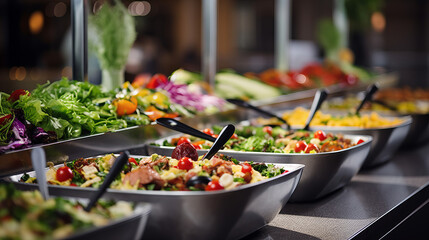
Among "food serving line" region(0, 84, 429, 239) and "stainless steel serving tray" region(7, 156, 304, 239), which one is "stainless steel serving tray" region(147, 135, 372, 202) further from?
"stainless steel serving tray" region(7, 156, 304, 239)

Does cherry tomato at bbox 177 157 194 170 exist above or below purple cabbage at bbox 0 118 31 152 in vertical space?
below

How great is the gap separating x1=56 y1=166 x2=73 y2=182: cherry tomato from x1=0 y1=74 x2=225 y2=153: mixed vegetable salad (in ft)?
0.68

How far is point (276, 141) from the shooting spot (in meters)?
2.14

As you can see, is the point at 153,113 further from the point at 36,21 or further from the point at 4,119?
the point at 36,21

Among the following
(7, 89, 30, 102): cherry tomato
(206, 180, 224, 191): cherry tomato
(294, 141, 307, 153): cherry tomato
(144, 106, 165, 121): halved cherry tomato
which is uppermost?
(7, 89, 30, 102): cherry tomato

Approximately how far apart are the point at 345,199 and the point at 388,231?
0.77 feet

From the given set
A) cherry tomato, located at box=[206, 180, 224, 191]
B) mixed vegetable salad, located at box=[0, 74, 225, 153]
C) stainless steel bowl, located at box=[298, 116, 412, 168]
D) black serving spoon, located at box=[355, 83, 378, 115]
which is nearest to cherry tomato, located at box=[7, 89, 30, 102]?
mixed vegetable salad, located at box=[0, 74, 225, 153]

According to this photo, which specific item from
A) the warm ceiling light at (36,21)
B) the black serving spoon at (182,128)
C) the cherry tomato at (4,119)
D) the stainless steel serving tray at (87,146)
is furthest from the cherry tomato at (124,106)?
the warm ceiling light at (36,21)

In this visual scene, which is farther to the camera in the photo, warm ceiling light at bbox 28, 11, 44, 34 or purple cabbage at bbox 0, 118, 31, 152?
warm ceiling light at bbox 28, 11, 44, 34

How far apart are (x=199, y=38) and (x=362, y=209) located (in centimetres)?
889

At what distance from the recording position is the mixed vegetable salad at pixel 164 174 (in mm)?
1343

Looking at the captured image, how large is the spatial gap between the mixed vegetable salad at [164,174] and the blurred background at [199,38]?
4.53 metres

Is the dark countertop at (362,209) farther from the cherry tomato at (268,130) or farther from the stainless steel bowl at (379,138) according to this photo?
the cherry tomato at (268,130)

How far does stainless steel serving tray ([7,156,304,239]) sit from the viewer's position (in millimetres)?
1236
